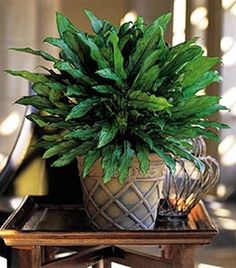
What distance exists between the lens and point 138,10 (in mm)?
3535

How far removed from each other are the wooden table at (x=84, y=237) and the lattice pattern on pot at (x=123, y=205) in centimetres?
4

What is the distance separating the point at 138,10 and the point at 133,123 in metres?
2.34

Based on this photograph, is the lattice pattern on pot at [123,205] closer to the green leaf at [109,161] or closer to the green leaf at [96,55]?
the green leaf at [109,161]

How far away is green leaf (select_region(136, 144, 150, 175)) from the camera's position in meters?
1.29

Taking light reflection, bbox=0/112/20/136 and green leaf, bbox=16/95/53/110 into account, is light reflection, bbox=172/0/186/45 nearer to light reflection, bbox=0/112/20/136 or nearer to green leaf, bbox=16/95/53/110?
light reflection, bbox=0/112/20/136

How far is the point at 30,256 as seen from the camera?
1323 mm

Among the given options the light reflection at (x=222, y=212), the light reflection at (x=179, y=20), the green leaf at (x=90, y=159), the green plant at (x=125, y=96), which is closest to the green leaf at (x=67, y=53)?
the green plant at (x=125, y=96)

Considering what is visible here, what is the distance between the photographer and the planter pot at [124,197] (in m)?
1.37

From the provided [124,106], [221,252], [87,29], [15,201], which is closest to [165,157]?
[124,106]

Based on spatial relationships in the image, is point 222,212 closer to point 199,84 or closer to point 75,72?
point 199,84

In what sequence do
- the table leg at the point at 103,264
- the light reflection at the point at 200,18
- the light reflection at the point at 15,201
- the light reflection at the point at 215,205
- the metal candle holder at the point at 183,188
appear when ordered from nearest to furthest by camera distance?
the metal candle holder at the point at 183,188
the table leg at the point at 103,264
the light reflection at the point at 15,201
the light reflection at the point at 215,205
the light reflection at the point at 200,18

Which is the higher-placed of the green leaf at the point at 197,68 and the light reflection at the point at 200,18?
the light reflection at the point at 200,18

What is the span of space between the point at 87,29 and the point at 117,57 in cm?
242

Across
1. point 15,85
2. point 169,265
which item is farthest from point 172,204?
point 15,85
